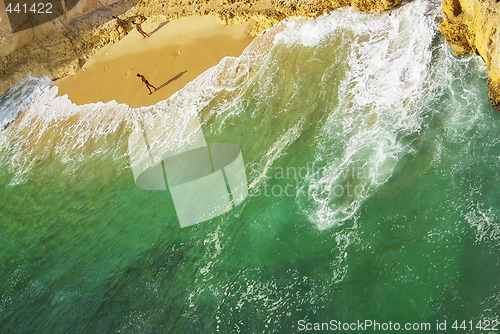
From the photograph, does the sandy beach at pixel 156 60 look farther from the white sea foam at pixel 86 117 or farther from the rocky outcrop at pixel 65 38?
the rocky outcrop at pixel 65 38

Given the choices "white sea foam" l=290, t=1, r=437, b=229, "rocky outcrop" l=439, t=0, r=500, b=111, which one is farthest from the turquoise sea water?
"rocky outcrop" l=439, t=0, r=500, b=111

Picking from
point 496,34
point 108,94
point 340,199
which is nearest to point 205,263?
point 340,199

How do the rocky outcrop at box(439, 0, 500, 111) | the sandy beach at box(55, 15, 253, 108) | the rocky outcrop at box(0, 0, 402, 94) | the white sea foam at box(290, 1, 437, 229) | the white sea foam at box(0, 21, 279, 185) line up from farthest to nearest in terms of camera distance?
the rocky outcrop at box(0, 0, 402, 94) < the sandy beach at box(55, 15, 253, 108) < the white sea foam at box(0, 21, 279, 185) < the white sea foam at box(290, 1, 437, 229) < the rocky outcrop at box(439, 0, 500, 111)

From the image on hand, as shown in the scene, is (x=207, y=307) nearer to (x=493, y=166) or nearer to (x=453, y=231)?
(x=453, y=231)

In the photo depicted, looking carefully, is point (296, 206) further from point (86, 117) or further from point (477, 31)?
point (86, 117)

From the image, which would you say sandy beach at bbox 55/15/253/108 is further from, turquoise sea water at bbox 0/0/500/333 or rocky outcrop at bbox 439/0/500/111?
rocky outcrop at bbox 439/0/500/111

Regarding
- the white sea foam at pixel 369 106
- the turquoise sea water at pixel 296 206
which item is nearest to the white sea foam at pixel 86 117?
the turquoise sea water at pixel 296 206
